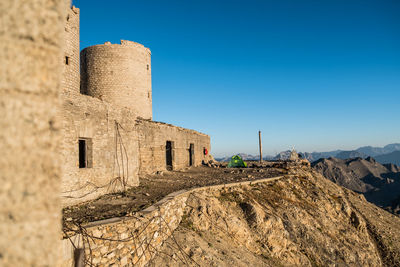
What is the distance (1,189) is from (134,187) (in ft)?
33.5

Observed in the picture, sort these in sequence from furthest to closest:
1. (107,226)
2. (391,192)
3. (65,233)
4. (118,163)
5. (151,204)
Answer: (391,192)
(118,163)
(151,204)
(107,226)
(65,233)

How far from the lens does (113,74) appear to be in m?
18.6

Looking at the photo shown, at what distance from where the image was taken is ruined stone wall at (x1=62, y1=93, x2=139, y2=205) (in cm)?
784

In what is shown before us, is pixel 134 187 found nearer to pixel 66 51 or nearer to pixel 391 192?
pixel 66 51

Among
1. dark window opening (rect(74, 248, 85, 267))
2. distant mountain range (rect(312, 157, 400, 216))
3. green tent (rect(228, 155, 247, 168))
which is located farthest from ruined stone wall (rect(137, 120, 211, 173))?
distant mountain range (rect(312, 157, 400, 216))

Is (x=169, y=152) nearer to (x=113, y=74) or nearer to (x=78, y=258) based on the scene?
(x=113, y=74)

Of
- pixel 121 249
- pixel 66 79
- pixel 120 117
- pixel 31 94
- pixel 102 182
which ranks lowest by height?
pixel 121 249

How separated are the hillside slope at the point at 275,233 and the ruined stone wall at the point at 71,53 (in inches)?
255

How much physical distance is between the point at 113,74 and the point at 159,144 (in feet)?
20.8

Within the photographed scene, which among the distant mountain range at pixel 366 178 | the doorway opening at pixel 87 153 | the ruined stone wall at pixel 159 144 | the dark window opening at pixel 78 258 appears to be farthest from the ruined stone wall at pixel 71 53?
the distant mountain range at pixel 366 178

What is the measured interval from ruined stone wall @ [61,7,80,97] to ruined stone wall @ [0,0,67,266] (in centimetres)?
895

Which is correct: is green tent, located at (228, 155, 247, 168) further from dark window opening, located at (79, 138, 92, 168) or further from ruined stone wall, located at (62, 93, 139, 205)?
dark window opening, located at (79, 138, 92, 168)

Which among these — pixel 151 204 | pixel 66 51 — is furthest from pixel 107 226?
pixel 66 51

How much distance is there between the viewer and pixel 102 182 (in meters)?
9.32
